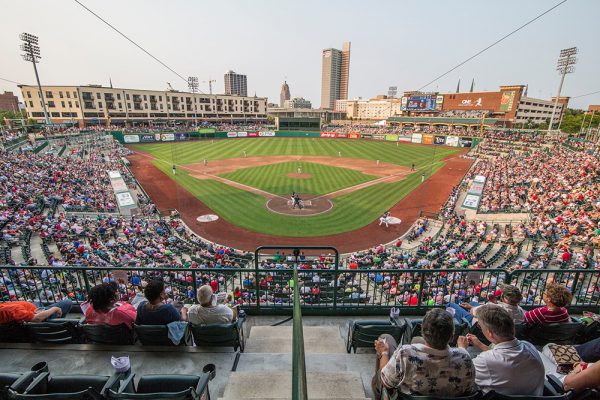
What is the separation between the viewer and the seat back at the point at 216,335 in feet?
15.2

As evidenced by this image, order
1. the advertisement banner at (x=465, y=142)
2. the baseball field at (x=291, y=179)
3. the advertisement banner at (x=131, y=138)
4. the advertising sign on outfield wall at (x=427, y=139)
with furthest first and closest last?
the advertising sign on outfield wall at (x=427, y=139) < the advertisement banner at (x=465, y=142) < the advertisement banner at (x=131, y=138) < the baseball field at (x=291, y=179)

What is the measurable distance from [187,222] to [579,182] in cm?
3398

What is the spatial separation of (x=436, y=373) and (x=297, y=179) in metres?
36.3

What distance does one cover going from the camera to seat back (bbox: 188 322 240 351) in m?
4.64

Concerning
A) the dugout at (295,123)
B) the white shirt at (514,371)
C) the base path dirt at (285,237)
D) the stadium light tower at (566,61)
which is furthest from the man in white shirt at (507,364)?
the dugout at (295,123)

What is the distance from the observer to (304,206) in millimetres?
28734

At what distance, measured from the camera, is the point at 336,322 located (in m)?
6.45

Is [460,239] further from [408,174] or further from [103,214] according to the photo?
[103,214]

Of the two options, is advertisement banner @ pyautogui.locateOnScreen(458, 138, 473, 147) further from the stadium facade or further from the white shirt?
the white shirt

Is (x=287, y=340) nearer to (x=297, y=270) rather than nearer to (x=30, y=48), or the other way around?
(x=297, y=270)


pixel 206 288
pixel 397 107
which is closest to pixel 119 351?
pixel 206 288

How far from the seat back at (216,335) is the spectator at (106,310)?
0.97 meters

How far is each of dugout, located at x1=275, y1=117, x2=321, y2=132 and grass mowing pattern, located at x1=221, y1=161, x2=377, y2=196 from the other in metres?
47.2

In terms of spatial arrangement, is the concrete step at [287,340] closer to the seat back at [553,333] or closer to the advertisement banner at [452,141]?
the seat back at [553,333]
